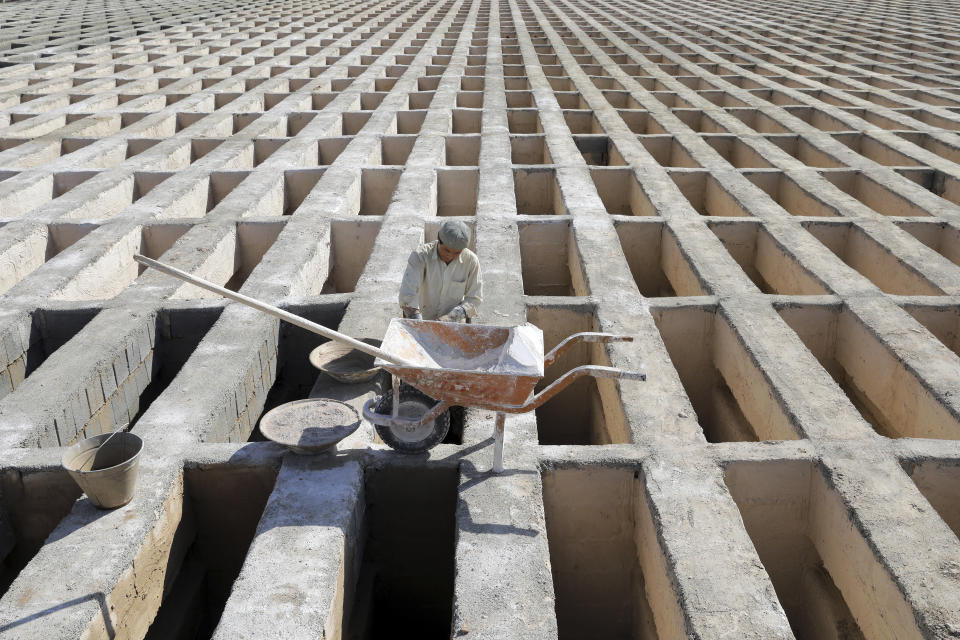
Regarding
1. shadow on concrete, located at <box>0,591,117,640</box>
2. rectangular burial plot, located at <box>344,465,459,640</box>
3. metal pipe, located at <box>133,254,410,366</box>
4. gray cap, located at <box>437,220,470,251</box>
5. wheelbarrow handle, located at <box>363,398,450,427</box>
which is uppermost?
gray cap, located at <box>437,220,470,251</box>

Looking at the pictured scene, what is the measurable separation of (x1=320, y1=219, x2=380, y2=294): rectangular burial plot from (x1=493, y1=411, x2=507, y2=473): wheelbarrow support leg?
4418 millimetres

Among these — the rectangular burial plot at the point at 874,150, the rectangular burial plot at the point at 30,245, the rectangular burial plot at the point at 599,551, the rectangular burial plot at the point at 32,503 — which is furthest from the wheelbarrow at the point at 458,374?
the rectangular burial plot at the point at 874,150

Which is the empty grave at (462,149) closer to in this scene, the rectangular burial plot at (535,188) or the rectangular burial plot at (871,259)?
the rectangular burial plot at (535,188)

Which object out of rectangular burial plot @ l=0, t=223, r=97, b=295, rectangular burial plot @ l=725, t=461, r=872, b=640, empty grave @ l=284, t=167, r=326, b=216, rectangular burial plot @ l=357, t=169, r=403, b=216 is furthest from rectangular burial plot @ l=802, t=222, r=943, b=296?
rectangular burial plot @ l=0, t=223, r=97, b=295

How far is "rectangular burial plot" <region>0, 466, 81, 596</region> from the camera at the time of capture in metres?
4.44

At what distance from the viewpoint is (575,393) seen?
23.0 feet

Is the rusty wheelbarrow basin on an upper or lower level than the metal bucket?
upper

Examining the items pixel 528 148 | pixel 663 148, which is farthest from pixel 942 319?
pixel 528 148

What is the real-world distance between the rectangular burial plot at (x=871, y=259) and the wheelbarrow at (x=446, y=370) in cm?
417

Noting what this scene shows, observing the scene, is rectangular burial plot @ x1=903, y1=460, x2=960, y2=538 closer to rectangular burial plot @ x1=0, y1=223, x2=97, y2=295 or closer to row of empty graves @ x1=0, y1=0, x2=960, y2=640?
row of empty graves @ x1=0, y1=0, x2=960, y2=640

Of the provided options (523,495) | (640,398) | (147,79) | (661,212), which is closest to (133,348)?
(523,495)

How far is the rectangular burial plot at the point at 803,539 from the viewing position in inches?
168

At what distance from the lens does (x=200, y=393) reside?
5.29m

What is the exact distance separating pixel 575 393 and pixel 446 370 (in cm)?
322
